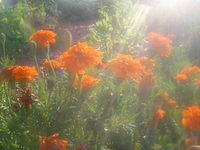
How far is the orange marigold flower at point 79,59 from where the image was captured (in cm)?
194

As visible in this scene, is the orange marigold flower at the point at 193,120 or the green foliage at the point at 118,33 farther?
the green foliage at the point at 118,33

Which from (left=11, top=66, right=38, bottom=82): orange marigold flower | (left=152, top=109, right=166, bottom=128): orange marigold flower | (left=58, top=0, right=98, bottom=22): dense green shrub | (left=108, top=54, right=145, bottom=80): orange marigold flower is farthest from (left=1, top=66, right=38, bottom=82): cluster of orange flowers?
(left=58, top=0, right=98, bottom=22): dense green shrub

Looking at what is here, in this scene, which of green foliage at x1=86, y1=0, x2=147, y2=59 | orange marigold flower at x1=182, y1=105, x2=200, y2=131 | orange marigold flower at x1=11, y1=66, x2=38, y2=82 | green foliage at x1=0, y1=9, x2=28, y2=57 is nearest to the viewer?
orange marigold flower at x1=182, y1=105, x2=200, y2=131

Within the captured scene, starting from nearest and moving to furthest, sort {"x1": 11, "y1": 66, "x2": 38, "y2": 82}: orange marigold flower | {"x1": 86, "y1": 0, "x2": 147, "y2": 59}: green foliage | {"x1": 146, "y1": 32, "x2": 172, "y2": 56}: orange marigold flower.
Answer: {"x1": 11, "y1": 66, "x2": 38, "y2": 82}: orange marigold flower < {"x1": 146, "y1": 32, "x2": 172, "y2": 56}: orange marigold flower < {"x1": 86, "y1": 0, "x2": 147, "y2": 59}: green foliage

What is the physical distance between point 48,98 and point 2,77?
1.01ft

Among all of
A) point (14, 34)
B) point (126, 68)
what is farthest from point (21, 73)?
point (14, 34)

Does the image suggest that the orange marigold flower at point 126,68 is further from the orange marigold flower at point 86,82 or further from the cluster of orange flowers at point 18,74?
the cluster of orange flowers at point 18,74

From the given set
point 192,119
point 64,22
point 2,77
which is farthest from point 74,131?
point 64,22

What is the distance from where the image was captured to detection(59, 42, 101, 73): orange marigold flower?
194 cm

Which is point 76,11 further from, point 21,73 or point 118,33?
point 21,73

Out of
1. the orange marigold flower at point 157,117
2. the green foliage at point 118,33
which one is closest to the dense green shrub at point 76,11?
the green foliage at point 118,33

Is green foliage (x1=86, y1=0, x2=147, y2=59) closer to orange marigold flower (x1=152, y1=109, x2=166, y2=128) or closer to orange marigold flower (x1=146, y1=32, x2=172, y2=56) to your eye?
orange marigold flower (x1=146, y1=32, x2=172, y2=56)

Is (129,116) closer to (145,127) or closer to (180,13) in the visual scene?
(145,127)

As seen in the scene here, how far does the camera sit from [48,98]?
216 centimetres
